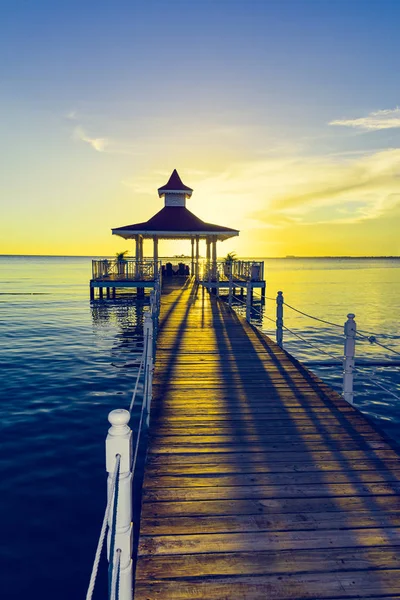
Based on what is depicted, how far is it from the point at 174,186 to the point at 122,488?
2967 centimetres

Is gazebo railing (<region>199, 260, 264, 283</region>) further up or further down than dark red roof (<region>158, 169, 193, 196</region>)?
further down

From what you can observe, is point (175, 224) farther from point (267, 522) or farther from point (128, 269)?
point (267, 522)

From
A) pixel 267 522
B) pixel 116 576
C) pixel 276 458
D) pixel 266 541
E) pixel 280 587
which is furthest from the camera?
pixel 276 458

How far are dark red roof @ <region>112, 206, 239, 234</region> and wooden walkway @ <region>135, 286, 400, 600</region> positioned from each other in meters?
19.7

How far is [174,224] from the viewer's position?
1067 inches

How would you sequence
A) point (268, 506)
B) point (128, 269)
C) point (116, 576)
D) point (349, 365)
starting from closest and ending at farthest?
point (116, 576) → point (268, 506) → point (349, 365) → point (128, 269)

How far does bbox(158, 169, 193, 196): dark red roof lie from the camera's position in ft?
98.9

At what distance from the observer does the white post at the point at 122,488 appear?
2.61m

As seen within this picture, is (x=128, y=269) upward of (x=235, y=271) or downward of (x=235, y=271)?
upward

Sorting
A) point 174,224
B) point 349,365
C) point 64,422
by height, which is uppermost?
point 174,224

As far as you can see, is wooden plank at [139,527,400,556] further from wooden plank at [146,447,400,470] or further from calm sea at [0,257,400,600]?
calm sea at [0,257,400,600]

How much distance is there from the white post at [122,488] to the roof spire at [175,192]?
94.7 ft

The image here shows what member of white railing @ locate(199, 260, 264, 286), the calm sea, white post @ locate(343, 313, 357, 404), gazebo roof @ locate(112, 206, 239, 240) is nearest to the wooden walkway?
white post @ locate(343, 313, 357, 404)

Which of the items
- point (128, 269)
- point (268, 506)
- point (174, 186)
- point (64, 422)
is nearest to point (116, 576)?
point (268, 506)
